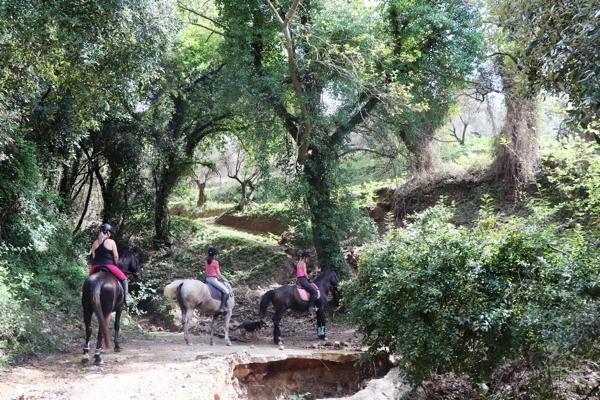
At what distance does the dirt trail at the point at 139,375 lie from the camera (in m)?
6.44

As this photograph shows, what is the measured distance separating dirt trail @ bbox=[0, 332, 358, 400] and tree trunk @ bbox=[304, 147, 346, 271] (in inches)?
196

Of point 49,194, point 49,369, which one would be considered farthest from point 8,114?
point 49,369

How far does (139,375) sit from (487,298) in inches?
196

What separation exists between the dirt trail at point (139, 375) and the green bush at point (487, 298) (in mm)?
2566

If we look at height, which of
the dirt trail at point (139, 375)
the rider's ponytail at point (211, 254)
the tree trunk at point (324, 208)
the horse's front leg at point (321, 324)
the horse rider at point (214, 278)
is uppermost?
the tree trunk at point (324, 208)

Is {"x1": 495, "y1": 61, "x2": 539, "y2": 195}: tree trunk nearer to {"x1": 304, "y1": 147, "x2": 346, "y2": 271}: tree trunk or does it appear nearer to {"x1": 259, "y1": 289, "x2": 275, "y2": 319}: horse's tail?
{"x1": 304, "y1": 147, "x2": 346, "y2": 271}: tree trunk

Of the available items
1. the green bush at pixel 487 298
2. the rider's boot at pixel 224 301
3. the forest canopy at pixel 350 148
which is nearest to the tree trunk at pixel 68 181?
the forest canopy at pixel 350 148

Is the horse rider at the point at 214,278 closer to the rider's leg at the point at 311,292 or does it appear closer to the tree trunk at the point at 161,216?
the rider's leg at the point at 311,292

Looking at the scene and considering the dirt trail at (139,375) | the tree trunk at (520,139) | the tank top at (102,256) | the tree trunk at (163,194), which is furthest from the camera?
the tree trunk at (163,194)

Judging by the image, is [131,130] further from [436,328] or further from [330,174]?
[436,328]

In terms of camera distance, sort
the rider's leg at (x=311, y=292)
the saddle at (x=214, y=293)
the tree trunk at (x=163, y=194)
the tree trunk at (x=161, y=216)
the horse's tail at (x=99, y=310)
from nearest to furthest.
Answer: the horse's tail at (x=99, y=310) → the saddle at (x=214, y=293) → the rider's leg at (x=311, y=292) → the tree trunk at (x=163, y=194) → the tree trunk at (x=161, y=216)

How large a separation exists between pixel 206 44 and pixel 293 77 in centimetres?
673

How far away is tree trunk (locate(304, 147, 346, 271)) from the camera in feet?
48.8

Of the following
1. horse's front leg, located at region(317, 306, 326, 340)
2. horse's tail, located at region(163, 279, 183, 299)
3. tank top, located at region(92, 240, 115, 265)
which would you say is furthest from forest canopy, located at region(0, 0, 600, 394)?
horse's front leg, located at region(317, 306, 326, 340)
